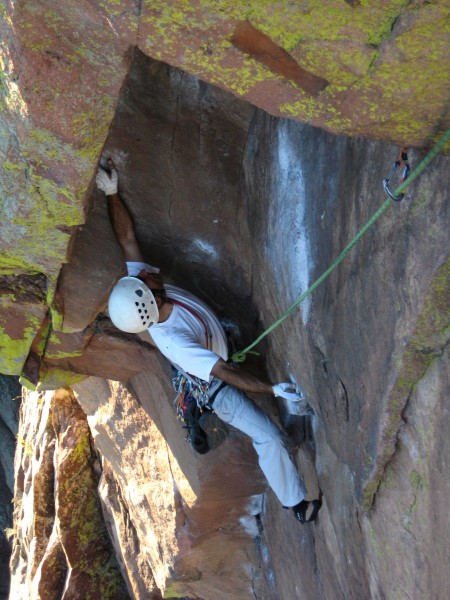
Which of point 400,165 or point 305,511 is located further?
point 305,511

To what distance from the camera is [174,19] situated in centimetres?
227

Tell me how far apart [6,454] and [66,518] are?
3.85m

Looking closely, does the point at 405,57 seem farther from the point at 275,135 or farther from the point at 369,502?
the point at 369,502

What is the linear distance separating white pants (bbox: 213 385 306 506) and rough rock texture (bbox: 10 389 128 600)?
373cm

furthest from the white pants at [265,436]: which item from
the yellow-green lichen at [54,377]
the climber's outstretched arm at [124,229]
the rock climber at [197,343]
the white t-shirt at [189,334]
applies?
the yellow-green lichen at [54,377]

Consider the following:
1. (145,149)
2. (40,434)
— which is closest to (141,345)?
(145,149)

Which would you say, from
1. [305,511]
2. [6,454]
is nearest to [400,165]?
[305,511]

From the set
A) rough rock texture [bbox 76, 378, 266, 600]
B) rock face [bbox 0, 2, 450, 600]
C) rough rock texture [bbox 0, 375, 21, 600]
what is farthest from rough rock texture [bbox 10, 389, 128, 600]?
rough rock texture [bbox 0, 375, 21, 600]

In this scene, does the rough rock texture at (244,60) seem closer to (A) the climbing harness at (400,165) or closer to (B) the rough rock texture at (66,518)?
(A) the climbing harness at (400,165)

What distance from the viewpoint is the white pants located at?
15.7 ft

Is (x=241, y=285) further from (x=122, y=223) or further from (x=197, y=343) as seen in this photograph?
(x=122, y=223)

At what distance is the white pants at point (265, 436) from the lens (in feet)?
15.7

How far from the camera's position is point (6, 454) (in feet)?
37.6

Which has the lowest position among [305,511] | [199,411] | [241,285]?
[305,511]
